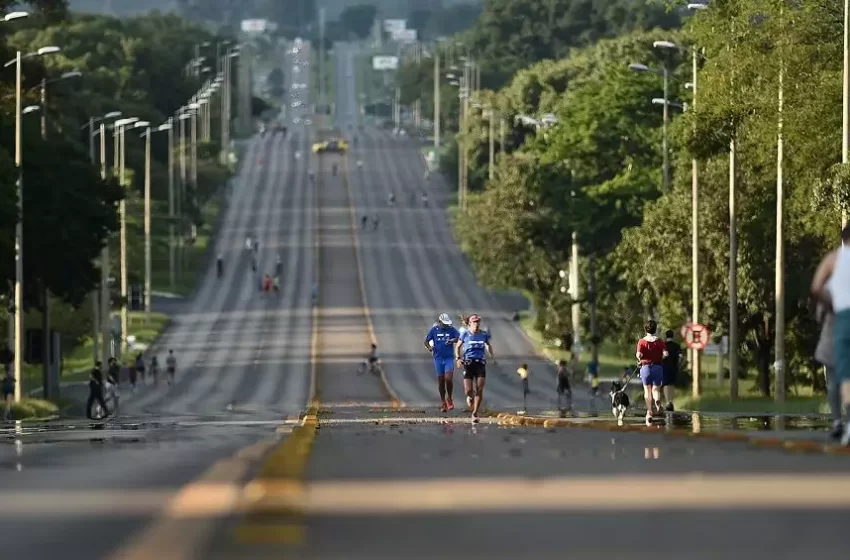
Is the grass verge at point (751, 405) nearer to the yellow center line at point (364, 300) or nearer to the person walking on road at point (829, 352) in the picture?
the person walking on road at point (829, 352)

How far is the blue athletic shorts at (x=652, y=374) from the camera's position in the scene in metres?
36.0

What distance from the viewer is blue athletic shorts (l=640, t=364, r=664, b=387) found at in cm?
3603

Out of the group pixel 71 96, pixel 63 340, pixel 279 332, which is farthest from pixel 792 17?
pixel 71 96

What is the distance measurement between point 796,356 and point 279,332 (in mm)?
58986

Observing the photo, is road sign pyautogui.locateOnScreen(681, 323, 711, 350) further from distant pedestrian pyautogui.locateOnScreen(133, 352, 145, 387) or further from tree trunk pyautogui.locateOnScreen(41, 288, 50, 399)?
distant pedestrian pyautogui.locateOnScreen(133, 352, 145, 387)

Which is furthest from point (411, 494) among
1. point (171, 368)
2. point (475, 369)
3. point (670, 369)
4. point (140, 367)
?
point (171, 368)

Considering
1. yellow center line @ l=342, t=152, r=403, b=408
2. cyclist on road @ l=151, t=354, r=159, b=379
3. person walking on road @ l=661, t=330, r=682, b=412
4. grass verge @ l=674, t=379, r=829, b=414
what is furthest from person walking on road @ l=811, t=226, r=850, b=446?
cyclist on road @ l=151, t=354, r=159, b=379

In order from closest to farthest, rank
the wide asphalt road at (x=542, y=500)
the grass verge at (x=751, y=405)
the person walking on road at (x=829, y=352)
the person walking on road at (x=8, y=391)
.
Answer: the wide asphalt road at (x=542, y=500) < the person walking on road at (x=829, y=352) < the grass verge at (x=751, y=405) < the person walking on road at (x=8, y=391)

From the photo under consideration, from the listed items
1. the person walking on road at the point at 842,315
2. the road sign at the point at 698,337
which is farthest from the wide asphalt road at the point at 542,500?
the road sign at the point at 698,337

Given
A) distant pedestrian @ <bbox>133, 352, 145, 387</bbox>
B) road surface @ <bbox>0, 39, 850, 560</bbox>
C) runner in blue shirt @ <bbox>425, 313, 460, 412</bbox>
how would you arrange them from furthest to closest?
distant pedestrian @ <bbox>133, 352, 145, 387</bbox> → runner in blue shirt @ <bbox>425, 313, 460, 412</bbox> → road surface @ <bbox>0, 39, 850, 560</bbox>

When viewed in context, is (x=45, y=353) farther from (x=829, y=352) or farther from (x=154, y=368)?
(x=829, y=352)

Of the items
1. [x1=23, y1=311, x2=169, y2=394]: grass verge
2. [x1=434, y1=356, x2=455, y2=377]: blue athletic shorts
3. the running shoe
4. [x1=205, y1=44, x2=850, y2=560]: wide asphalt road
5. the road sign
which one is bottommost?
[x1=23, y1=311, x2=169, y2=394]: grass verge

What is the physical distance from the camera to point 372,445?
913 inches

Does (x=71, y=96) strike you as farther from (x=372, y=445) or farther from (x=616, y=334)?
(x=372, y=445)
